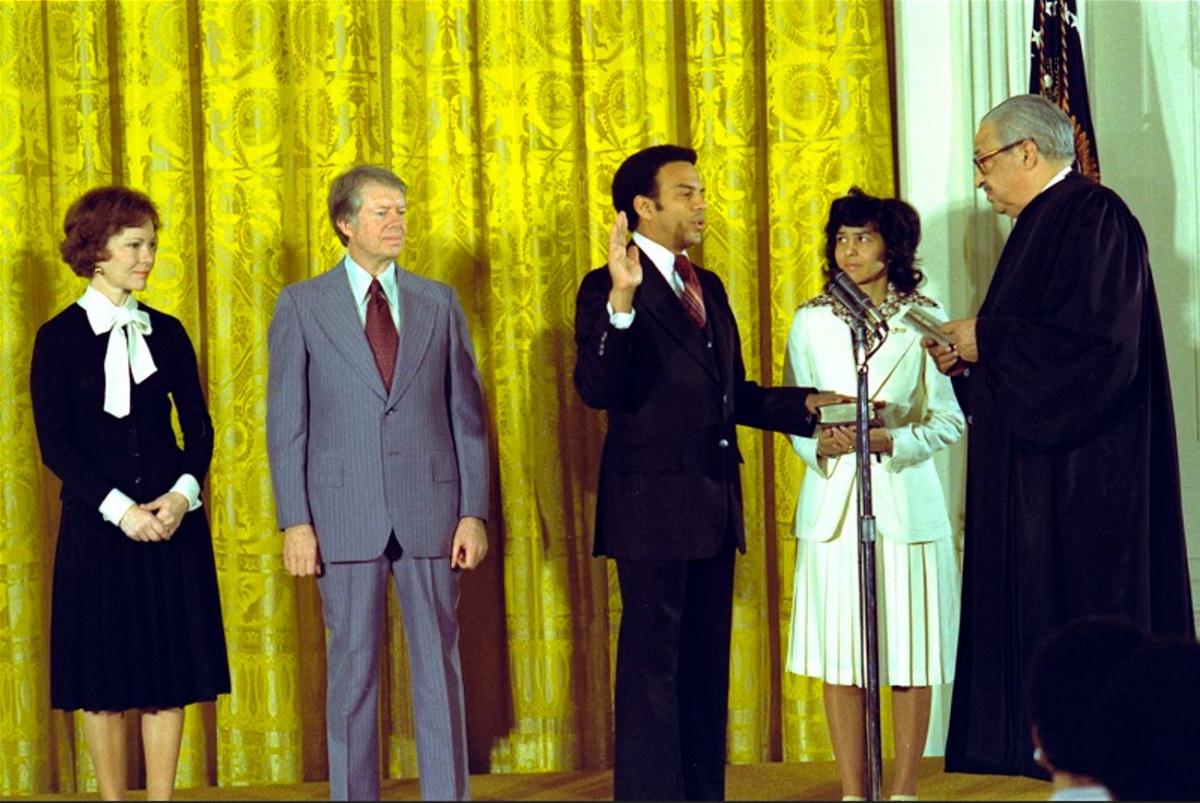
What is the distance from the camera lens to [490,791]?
16.0 ft

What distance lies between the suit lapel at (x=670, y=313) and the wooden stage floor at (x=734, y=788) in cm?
131

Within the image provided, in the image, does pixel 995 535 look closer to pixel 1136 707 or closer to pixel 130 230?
pixel 1136 707

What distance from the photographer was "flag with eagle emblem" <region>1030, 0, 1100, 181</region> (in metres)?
4.86

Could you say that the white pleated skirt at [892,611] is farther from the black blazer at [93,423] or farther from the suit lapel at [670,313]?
the black blazer at [93,423]

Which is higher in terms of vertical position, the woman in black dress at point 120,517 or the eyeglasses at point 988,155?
the eyeglasses at point 988,155

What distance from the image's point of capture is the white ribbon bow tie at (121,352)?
4.13 metres

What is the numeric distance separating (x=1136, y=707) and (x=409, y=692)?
3127mm

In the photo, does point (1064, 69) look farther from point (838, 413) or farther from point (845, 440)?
point (845, 440)

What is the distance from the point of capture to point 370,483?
13.6 ft

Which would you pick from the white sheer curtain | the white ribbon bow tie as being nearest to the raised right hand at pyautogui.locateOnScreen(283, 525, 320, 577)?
the white ribbon bow tie

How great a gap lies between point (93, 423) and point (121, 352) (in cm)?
19

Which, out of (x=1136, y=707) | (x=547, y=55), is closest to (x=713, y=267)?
(x=547, y=55)

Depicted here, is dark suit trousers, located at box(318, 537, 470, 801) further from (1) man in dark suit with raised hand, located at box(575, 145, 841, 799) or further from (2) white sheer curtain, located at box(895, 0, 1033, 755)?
(2) white sheer curtain, located at box(895, 0, 1033, 755)

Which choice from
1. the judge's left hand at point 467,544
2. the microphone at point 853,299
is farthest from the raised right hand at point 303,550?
the microphone at point 853,299
